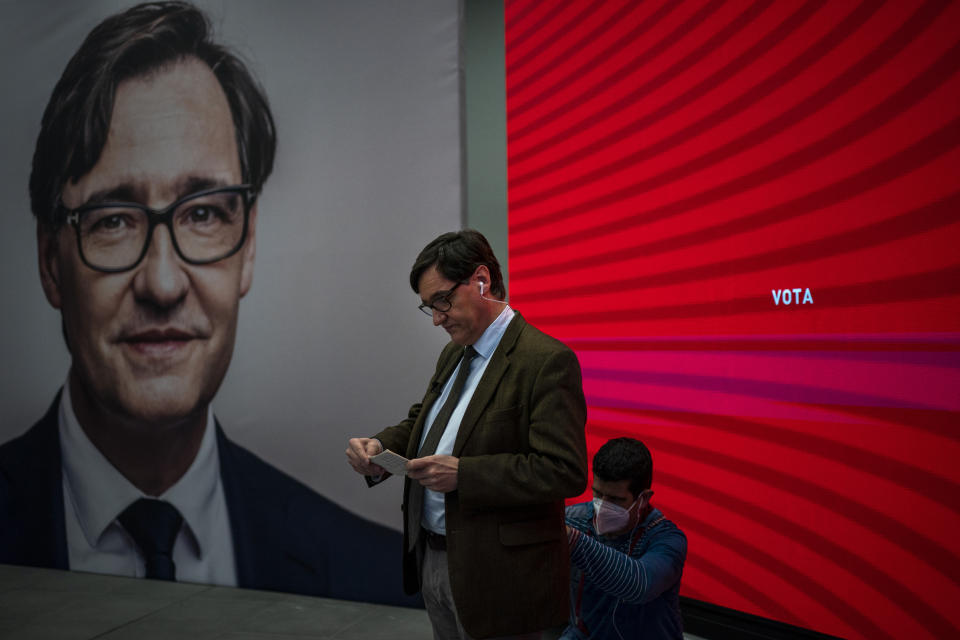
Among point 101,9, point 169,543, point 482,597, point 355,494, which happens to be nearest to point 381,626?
point 355,494

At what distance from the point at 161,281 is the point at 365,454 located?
115 inches

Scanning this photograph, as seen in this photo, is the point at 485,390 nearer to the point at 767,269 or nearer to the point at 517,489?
the point at 517,489

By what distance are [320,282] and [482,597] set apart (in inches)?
103

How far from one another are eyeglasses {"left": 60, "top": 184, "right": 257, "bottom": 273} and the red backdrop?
4.95 feet

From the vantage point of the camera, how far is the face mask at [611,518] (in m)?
1.83

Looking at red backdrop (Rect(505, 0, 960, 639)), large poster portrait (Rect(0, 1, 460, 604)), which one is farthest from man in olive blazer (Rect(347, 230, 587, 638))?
large poster portrait (Rect(0, 1, 460, 604))

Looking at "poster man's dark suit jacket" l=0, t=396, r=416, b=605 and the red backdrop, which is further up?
the red backdrop

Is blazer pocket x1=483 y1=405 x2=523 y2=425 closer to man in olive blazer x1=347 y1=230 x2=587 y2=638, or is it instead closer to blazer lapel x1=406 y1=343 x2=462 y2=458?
man in olive blazer x1=347 y1=230 x2=587 y2=638

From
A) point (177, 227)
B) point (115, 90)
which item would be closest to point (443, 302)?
point (177, 227)

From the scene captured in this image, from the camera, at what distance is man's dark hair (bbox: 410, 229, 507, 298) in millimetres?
1665

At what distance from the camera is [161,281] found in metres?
4.21

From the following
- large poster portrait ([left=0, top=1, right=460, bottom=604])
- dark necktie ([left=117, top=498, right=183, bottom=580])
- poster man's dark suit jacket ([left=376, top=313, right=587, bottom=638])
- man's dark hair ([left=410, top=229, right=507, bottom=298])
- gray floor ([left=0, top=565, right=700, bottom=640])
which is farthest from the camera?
dark necktie ([left=117, top=498, right=183, bottom=580])

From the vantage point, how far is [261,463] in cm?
407

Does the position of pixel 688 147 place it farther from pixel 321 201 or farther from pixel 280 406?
pixel 280 406
